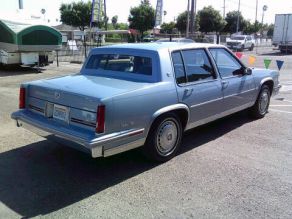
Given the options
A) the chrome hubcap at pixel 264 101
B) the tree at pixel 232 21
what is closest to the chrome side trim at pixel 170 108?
the chrome hubcap at pixel 264 101

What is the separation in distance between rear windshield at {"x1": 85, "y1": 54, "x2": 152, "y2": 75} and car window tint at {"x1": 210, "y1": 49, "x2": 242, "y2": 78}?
143 centimetres

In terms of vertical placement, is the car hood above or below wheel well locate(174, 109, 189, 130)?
above

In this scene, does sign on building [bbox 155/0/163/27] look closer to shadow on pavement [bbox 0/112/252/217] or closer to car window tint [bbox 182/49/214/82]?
car window tint [bbox 182/49/214/82]

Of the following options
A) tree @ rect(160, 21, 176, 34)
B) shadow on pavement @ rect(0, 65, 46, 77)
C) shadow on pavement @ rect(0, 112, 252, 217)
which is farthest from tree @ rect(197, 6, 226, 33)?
shadow on pavement @ rect(0, 112, 252, 217)

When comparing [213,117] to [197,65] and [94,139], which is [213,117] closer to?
[197,65]

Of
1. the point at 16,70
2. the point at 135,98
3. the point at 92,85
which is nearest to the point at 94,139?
the point at 135,98

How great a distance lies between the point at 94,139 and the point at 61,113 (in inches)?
30.4

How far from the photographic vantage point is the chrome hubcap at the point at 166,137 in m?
4.95

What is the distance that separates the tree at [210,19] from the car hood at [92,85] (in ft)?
187

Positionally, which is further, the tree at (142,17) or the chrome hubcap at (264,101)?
the tree at (142,17)

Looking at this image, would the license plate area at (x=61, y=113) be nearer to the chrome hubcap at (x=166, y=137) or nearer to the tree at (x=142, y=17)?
the chrome hubcap at (x=166, y=137)

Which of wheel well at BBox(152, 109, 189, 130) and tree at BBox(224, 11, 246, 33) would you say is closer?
wheel well at BBox(152, 109, 189, 130)

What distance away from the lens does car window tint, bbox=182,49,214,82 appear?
5.39m

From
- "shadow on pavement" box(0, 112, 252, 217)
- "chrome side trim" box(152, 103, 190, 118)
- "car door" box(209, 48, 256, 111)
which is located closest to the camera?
"shadow on pavement" box(0, 112, 252, 217)
